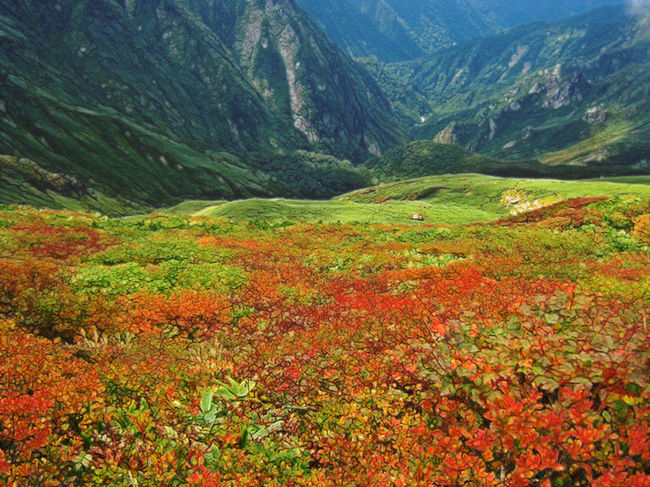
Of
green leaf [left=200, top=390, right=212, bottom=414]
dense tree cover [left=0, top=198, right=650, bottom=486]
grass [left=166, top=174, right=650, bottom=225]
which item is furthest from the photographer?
grass [left=166, top=174, right=650, bottom=225]

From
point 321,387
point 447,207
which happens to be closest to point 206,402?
point 321,387

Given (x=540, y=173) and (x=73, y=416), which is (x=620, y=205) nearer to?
(x=73, y=416)

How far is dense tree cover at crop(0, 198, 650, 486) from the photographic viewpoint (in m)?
3.86

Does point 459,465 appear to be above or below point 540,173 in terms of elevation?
above

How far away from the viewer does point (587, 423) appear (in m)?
3.54

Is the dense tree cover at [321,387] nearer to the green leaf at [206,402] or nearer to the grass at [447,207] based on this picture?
the green leaf at [206,402]

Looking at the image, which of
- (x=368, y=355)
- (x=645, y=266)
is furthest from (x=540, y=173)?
(x=368, y=355)

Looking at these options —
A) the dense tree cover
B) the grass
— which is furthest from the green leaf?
the grass

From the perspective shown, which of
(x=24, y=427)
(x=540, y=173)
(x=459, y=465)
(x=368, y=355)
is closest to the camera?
(x=459, y=465)

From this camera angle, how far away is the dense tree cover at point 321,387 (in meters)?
3.86

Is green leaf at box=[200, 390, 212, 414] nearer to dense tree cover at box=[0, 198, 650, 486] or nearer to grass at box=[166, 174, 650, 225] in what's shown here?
dense tree cover at box=[0, 198, 650, 486]

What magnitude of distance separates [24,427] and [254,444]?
2749mm

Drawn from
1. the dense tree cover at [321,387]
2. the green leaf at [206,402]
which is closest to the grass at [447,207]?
the dense tree cover at [321,387]

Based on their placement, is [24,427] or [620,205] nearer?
[24,427]
